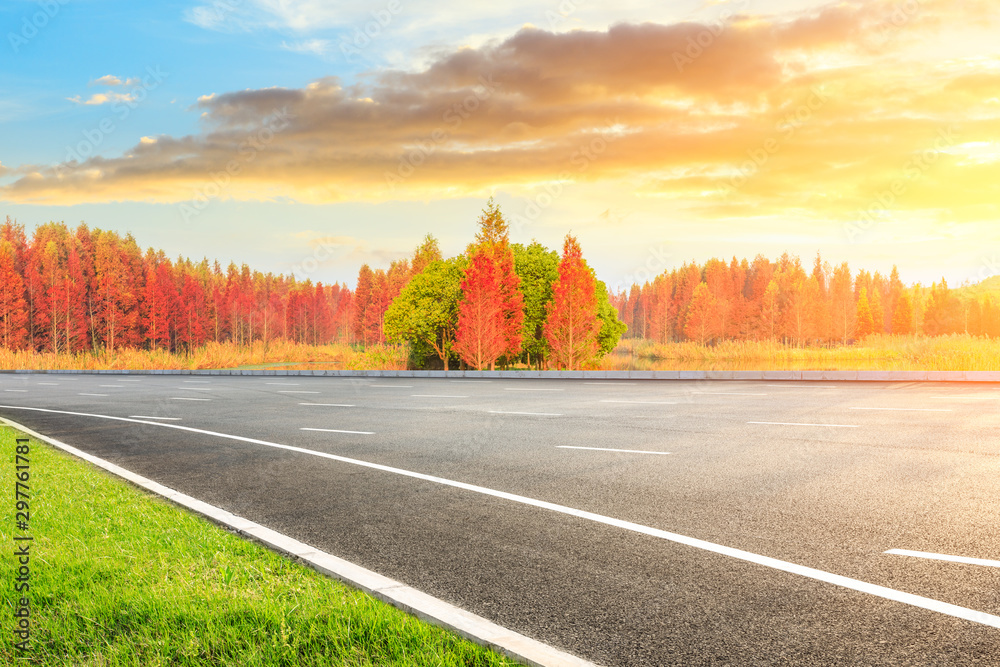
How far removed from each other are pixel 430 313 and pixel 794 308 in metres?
72.3

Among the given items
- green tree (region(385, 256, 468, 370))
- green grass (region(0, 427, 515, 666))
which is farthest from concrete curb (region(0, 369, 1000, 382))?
green grass (region(0, 427, 515, 666))

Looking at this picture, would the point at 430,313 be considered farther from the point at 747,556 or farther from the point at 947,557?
the point at 947,557

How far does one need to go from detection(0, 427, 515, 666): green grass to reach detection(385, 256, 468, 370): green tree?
3413cm

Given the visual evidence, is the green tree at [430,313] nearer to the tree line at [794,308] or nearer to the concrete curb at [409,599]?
the concrete curb at [409,599]

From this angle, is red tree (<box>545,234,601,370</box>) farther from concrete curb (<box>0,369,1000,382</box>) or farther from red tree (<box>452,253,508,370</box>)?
concrete curb (<box>0,369,1000,382</box>)

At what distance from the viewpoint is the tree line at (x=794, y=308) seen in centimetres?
10350

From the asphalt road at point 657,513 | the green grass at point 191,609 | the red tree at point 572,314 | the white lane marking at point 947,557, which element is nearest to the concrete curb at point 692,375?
the red tree at point 572,314

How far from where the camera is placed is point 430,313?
41.1 metres

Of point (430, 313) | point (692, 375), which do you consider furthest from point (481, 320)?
point (692, 375)

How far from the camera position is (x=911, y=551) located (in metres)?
4.90

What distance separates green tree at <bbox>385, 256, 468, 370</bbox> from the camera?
40812mm

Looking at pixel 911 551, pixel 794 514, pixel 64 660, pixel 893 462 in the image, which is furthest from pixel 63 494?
pixel 893 462

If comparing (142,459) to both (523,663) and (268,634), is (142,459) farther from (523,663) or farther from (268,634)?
(523,663)

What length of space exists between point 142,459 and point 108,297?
272 ft
